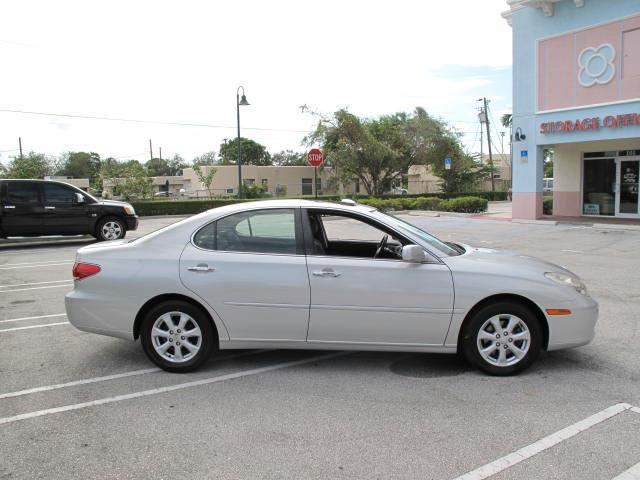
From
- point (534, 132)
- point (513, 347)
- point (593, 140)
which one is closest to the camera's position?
point (513, 347)

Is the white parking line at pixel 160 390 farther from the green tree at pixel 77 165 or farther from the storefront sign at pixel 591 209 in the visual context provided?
the green tree at pixel 77 165

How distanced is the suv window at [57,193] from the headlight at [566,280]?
13050mm

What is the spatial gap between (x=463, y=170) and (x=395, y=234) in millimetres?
41415

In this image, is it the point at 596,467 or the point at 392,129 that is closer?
the point at 596,467

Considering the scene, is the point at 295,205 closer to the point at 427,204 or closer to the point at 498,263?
the point at 498,263

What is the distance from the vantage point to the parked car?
15.2ft

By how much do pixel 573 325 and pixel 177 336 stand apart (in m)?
3.44

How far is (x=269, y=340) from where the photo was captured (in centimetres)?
482

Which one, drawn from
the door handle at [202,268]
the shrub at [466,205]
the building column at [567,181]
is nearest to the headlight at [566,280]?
the door handle at [202,268]

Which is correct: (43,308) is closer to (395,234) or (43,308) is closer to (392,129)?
(395,234)

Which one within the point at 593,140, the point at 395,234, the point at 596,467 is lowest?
the point at 596,467

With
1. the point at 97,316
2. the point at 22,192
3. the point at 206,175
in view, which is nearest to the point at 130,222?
the point at 22,192

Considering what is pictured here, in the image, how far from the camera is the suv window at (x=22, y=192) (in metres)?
14.0

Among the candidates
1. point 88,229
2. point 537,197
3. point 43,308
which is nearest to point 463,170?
point 537,197
